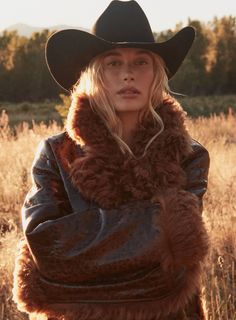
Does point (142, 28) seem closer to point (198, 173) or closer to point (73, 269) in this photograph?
point (198, 173)

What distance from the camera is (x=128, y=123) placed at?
7.14ft

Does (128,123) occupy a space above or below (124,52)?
below

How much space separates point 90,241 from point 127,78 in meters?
0.58

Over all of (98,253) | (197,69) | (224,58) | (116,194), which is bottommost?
(197,69)

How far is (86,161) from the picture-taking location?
2064mm

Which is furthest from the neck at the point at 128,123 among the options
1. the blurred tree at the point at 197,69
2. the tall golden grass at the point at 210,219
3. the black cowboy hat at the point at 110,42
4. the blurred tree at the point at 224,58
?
the blurred tree at the point at 224,58

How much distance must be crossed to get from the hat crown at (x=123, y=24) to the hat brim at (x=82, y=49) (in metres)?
0.08

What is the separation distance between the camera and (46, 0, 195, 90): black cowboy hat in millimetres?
2137

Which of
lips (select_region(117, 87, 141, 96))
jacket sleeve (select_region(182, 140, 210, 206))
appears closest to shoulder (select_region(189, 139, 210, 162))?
jacket sleeve (select_region(182, 140, 210, 206))

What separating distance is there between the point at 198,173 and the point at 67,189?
1.53ft

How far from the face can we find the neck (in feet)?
0.10

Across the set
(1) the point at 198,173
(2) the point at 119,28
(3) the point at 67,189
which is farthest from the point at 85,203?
(2) the point at 119,28

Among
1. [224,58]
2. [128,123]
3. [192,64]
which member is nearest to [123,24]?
[128,123]

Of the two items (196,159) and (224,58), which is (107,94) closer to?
(196,159)
